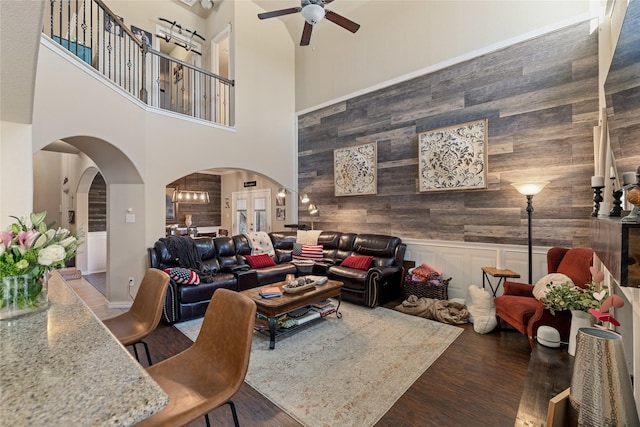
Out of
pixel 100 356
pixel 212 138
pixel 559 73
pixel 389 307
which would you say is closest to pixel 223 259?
pixel 212 138

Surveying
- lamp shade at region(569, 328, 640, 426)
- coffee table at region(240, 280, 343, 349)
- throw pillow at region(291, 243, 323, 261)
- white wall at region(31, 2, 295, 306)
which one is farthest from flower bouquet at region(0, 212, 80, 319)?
throw pillow at region(291, 243, 323, 261)

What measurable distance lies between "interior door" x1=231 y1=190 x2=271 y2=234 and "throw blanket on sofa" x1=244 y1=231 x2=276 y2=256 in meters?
2.15

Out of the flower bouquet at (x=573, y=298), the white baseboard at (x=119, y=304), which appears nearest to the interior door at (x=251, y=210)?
the white baseboard at (x=119, y=304)

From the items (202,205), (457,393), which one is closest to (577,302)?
(457,393)

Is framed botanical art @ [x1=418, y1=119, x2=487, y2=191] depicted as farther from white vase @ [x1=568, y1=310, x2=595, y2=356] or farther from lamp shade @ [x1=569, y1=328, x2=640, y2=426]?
lamp shade @ [x1=569, y1=328, x2=640, y2=426]

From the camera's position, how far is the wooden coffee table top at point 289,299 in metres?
3.00

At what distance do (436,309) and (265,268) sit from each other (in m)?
2.76

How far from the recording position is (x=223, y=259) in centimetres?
497

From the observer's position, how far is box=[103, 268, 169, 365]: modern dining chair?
1.84 meters

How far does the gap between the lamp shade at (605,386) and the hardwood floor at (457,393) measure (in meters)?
1.16

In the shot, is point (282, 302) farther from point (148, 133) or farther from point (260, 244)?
point (148, 133)

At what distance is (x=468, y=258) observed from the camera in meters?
4.34

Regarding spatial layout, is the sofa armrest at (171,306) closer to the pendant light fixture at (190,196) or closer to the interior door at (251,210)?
the interior door at (251,210)

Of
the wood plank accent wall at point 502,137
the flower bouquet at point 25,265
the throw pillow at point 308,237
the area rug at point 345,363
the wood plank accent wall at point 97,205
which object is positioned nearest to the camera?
the flower bouquet at point 25,265
